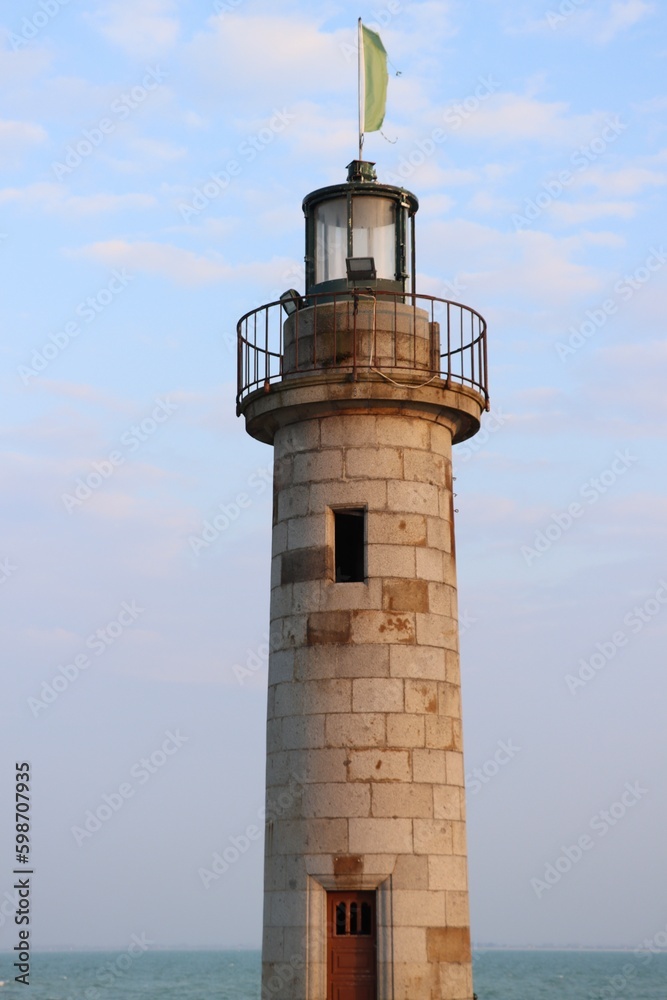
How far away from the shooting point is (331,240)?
18.5 meters

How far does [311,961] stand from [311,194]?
30.9ft

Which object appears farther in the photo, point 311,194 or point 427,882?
point 311,194

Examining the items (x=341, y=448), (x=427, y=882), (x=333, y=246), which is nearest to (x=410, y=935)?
(x=427, y=882)

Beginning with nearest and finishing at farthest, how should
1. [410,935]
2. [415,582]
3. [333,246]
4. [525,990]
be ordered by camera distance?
[410,935] → [415,582] → [333,246] → [525,990]

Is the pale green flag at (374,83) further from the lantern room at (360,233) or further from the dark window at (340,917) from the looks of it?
the dark window at (340,917)

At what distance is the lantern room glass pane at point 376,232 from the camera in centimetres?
1836

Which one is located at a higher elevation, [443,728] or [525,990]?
[443,728]

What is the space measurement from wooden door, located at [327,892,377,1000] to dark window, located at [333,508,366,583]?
3848 mm

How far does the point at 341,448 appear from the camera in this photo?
685 inches

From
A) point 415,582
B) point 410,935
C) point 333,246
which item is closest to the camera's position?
point 410,935

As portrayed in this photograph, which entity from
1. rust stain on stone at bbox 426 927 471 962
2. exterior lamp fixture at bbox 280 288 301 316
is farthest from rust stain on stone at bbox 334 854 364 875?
exterior lamp fixture at bbox 280 288 301 316

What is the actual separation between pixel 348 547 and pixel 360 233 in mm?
4038

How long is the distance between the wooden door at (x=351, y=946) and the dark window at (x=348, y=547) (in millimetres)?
3848

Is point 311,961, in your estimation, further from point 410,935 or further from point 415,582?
point 415,582
